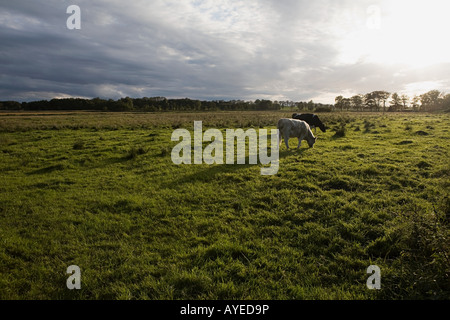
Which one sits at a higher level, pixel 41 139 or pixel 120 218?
pixel 41 139

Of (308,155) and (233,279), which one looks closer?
(233,279)

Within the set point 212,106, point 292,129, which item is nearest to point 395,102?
point 212,106

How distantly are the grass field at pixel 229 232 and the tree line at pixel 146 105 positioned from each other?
3057 inches

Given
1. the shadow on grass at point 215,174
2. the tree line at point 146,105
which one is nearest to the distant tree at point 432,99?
the tree line at point 146,105

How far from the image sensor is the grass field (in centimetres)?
341

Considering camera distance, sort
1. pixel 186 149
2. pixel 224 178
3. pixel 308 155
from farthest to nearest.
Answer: pixel 186 149, pixel 308 155, pixel 224 178

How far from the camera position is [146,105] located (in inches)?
4225

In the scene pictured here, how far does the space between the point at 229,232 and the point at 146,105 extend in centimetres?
11337

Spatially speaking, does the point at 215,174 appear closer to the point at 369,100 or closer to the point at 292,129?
the point at 292,129

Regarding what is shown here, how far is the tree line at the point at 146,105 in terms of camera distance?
93.6 m

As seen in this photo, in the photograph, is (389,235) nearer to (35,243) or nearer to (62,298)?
(62,298)

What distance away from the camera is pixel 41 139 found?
713 inches
